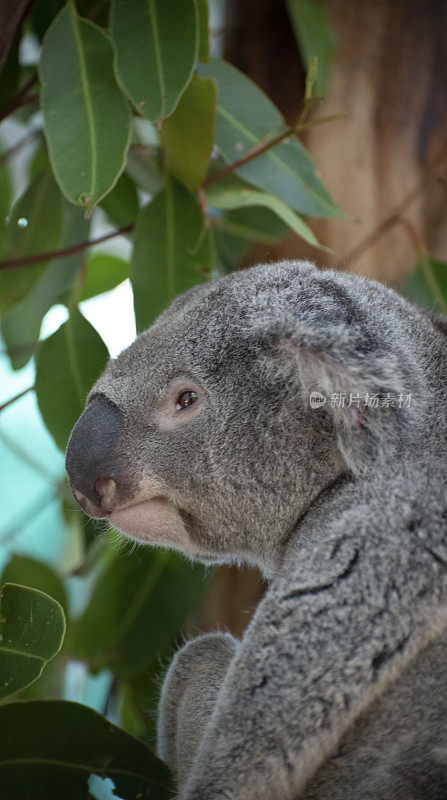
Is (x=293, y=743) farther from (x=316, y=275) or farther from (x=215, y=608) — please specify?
(x=215, y=608)

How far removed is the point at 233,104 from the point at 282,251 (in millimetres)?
851

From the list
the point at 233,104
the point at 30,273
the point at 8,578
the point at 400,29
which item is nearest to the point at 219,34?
the point at 400,29

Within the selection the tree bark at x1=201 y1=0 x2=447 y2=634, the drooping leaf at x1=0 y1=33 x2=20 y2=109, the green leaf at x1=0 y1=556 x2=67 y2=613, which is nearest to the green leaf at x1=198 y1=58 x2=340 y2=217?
the drooping leaf at x1=0 y1=33 x2=20 y2=109

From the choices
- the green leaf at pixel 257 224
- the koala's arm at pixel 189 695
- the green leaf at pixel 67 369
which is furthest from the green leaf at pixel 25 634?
the green leaf at pixel 257 224

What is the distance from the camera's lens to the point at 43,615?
175cm

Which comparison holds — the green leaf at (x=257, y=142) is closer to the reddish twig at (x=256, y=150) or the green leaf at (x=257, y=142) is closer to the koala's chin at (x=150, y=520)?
the reddish twig at (x=256, y=150)

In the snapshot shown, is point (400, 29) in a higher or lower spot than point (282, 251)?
higher

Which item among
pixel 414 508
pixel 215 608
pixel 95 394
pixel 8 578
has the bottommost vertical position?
pixel 215 608

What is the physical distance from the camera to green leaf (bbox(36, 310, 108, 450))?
233cm

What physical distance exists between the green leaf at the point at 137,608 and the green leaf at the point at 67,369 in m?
0.68

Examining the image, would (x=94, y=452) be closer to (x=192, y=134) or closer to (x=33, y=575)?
(x=192, y=134)

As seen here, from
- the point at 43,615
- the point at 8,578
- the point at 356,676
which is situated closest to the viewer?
the point at 356,676

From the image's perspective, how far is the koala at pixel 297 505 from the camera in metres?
1.39

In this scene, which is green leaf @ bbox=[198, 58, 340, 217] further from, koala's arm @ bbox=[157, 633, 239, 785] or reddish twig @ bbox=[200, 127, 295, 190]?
koala's arm @ bbox=[157, 633, 239, 785]
